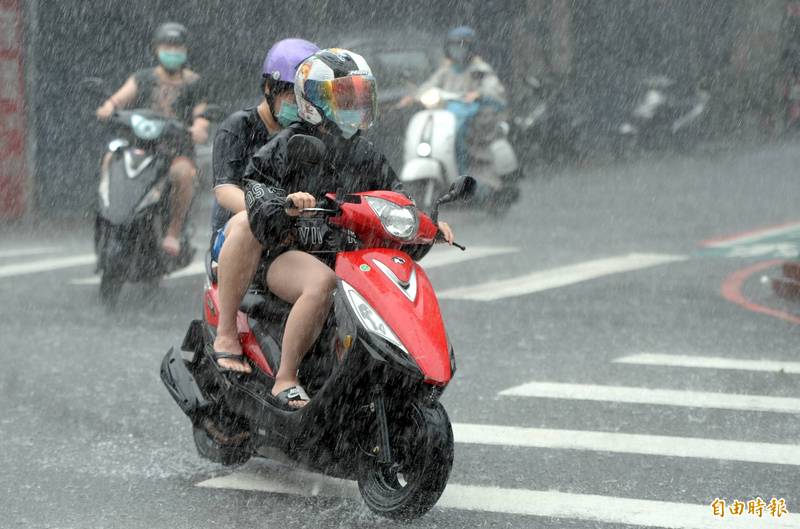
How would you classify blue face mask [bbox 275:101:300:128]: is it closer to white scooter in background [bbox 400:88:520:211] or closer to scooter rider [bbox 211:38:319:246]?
→ scooter rider [bbox 211:38:319:246]

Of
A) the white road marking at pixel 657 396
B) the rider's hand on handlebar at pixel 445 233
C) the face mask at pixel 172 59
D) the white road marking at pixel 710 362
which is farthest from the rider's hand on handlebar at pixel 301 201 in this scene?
the face mask at pixel 172 59

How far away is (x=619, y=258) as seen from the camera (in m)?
13.0

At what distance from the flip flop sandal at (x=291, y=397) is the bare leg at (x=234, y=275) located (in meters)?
0.33

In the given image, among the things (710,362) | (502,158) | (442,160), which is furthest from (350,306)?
(502,158)

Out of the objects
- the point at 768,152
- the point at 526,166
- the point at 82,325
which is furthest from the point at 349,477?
the point at 768,152

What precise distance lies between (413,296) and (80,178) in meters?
12.5

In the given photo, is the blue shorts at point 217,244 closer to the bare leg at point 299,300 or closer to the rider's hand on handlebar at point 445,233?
the bare leg at point 299,300

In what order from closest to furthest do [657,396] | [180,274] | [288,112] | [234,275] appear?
1. [234,275]
2. [288,112]
3. [657,396]
4. [180,274]

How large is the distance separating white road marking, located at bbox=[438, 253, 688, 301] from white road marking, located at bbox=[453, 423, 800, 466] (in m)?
3.96

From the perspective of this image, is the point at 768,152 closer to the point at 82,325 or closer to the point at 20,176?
the point at 20,176

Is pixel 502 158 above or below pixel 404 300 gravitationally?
below

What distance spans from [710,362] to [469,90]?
8.26 m

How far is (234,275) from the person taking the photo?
5.73 m

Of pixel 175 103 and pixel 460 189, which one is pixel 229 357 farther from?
pixel 175 103
